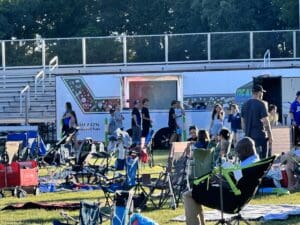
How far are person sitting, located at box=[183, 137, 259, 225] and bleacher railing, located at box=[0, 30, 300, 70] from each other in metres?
21.1

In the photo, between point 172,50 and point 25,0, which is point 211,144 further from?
point 25,0

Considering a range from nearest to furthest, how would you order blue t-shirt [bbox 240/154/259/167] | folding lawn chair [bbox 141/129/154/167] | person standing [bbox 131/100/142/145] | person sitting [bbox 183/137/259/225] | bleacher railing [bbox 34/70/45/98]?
person sitting [bbox 183/137/259/225], blue t-shirt [bbox 240/154/259/167], folding lawn chair [bbox 141/129/154/167], person standing [bbox 131/100/142/145], bleacher railing [bbox 34/70/45/98]

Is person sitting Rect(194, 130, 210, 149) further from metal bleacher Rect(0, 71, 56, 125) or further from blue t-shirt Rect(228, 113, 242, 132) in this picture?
metal bleacher Rect(0, 71, 56, 125)

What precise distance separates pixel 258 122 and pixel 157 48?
55.8 feet

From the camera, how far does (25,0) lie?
162 feet

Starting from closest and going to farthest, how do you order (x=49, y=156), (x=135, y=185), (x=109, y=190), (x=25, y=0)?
(x=109, y=190) → (x=135, y=185) → (x=49, y=156) → (x=25, y=0)

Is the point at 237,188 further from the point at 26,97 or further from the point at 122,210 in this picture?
the point at 26,97

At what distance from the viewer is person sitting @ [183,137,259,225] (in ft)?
33.3

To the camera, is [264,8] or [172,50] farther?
[264,8]

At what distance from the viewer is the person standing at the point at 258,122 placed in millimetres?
15164

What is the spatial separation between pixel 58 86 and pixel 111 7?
848 inches

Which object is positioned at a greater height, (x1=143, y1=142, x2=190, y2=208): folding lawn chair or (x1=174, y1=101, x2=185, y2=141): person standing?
(x1=174, y1=101, x2=185, y2=141): person standing

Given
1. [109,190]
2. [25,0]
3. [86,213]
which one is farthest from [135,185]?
[25,0]

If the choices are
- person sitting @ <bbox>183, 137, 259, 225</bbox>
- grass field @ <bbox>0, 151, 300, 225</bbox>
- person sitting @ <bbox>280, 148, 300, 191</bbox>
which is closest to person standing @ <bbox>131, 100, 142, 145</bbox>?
grass field @ <bbox>0, 151, 300, 225</bbox>
